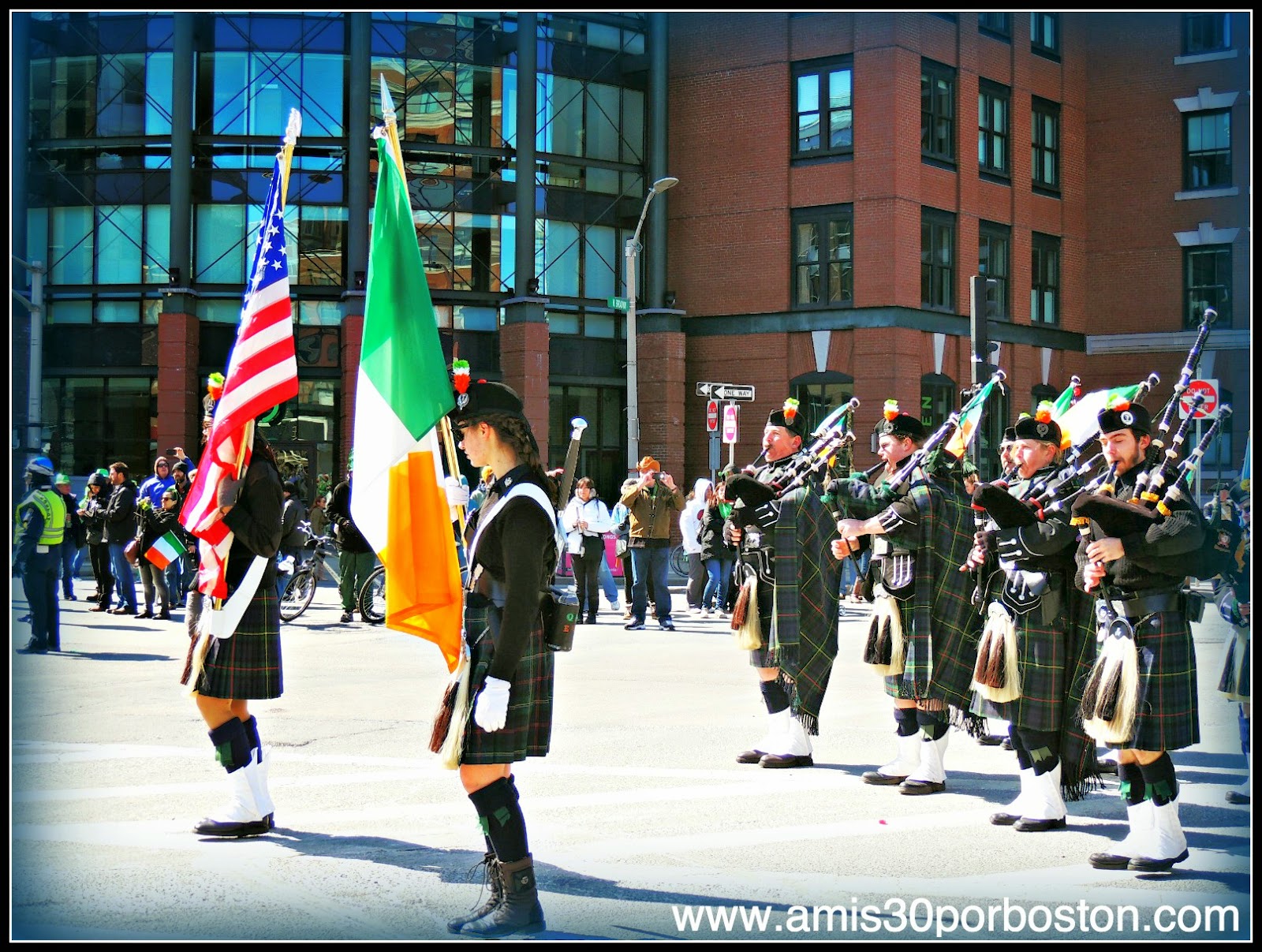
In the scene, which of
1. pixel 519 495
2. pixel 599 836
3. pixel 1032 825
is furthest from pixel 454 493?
pixel 1032 825

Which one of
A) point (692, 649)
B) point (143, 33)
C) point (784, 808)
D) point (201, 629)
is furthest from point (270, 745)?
point (143, 33)

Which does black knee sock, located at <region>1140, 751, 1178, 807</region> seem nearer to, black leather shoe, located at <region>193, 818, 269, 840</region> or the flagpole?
the flagpole

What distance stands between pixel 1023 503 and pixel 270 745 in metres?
5.25

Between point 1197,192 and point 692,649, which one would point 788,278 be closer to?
point 1197,192

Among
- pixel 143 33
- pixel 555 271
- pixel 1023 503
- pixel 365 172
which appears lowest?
pixel 1023 503

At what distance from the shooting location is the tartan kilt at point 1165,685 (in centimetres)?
588

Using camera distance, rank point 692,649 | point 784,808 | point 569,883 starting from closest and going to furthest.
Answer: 1. point 569,883
2. point 784,808
3. point 692,649

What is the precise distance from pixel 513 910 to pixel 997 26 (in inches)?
1169

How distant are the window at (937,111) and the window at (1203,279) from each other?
19.8ft

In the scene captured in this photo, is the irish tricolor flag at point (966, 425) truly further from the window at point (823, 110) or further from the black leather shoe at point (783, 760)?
the window at point (823, 110)

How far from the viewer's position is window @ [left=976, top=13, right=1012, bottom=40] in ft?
101

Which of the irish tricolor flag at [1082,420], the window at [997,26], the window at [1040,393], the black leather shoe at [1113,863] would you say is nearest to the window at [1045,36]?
the window at [997,26]

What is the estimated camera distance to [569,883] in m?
5.80

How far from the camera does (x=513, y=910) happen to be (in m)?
5.05
